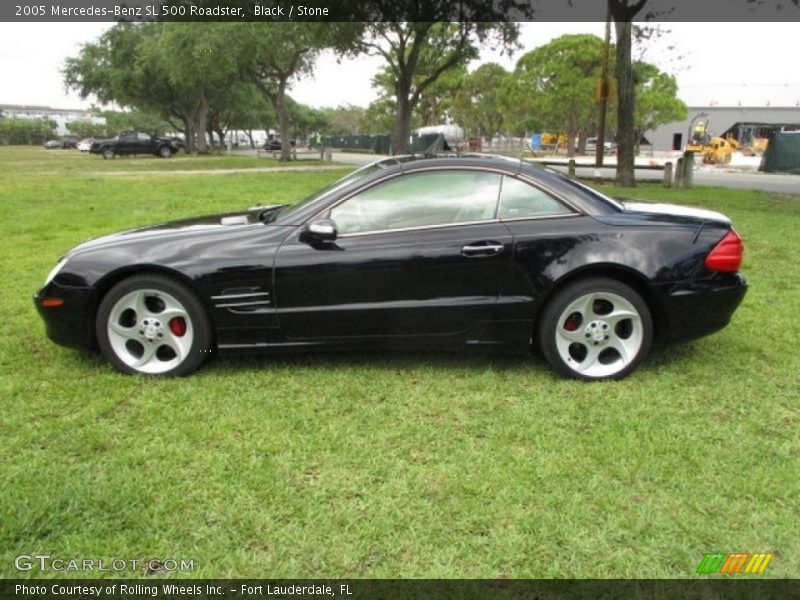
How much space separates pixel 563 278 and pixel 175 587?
261cm

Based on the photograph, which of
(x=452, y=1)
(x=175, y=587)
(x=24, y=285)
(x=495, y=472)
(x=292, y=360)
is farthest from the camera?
(x=452, y=1)

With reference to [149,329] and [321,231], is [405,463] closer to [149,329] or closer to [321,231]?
[321,231]

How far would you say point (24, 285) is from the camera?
6051 mm

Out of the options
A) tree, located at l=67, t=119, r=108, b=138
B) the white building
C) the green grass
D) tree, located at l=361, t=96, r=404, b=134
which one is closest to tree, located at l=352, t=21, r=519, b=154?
the green grass

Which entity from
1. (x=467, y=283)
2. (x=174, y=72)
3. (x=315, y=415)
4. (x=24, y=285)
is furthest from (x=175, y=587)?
(x=174, y=72)

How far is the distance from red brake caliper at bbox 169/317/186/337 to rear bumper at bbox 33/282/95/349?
498mm

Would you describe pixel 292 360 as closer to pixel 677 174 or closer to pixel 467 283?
pixel 467 283

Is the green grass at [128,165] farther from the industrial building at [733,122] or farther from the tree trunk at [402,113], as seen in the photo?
the industrial building at [733,122]

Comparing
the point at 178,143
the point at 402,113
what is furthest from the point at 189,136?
the point at 402,113

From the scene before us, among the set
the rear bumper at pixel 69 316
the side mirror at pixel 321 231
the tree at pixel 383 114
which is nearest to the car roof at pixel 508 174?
the side mirror at pixel 321 231

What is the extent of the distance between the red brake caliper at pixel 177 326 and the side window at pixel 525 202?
206cm

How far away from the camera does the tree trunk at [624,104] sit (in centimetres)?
1510

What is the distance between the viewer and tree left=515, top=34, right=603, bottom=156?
46.8 meters

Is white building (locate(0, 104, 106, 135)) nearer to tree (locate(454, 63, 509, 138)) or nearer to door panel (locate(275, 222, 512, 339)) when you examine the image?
tree (locate(454, 63, 509, 138))
